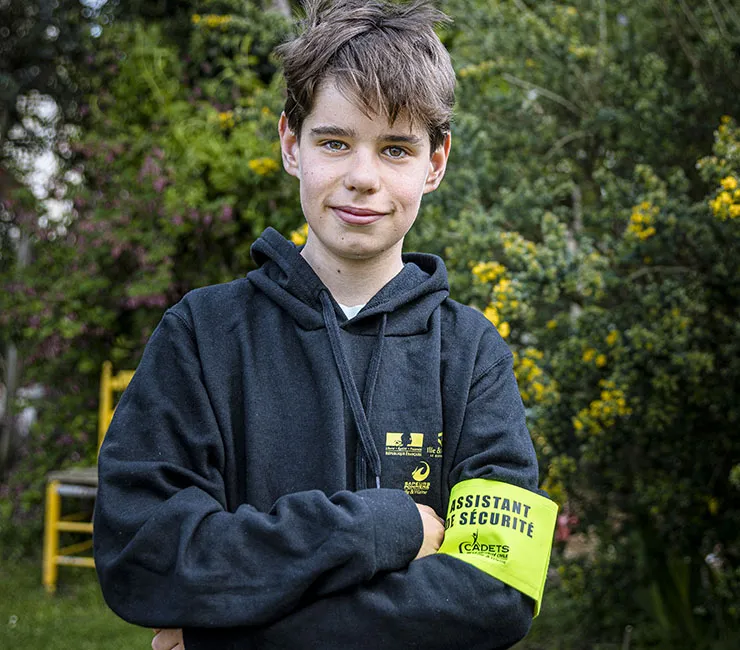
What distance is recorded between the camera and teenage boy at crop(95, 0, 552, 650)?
1248 millimetres

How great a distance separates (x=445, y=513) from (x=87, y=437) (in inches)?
179

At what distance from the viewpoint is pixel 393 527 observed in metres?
1.28

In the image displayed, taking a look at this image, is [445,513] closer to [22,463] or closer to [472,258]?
[472,258]

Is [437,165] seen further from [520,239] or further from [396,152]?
[520,239]

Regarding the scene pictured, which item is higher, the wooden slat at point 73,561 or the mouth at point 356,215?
the mouth at point 356,215

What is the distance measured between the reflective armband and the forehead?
584mm

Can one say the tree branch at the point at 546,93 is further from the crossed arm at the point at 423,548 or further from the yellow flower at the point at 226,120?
the crossed arm at the point at 423,548

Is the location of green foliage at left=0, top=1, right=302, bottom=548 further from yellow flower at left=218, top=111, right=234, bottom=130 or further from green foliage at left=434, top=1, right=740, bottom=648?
green foliage at left=434, top=1, right=740, bottom=648

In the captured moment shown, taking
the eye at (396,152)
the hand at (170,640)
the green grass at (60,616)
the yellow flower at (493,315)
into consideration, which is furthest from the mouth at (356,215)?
the green grass at (60,616)

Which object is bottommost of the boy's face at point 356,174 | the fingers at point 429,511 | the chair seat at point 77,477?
the chair seat at point 77,477

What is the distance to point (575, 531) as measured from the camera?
3.49 metres

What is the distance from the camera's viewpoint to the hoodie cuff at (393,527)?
127 cm

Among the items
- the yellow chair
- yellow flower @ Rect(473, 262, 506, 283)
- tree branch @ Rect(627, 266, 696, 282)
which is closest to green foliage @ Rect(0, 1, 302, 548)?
the yellow chair

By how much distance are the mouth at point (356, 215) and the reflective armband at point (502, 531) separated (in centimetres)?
46
